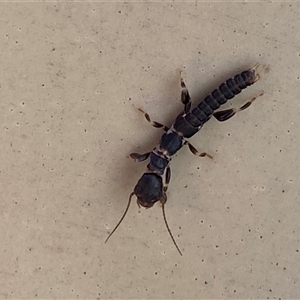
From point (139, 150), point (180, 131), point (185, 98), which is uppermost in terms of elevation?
point (185, 98)

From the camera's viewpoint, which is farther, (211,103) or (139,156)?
(139,156)

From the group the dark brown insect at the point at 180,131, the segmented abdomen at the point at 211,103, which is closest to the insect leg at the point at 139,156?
the dark brown insect at the point at 180,131

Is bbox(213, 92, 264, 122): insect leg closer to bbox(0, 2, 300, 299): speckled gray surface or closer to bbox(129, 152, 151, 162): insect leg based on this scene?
bbox(0, 2, 300, 299): speckled gray surface

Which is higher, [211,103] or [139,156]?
[211,103]

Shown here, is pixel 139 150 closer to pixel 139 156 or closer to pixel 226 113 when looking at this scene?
pixel 139 156

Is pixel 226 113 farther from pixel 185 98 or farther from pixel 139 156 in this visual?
pixel 139 156

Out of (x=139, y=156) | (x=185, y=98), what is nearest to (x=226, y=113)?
(x=185, y=98)

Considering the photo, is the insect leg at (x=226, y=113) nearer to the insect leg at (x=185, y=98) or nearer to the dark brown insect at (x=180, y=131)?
the dark brown insect at (x=180, y=131)

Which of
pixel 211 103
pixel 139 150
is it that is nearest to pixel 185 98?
pixel 211 103

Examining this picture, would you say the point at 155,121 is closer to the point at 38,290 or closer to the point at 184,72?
the point at 184,72
